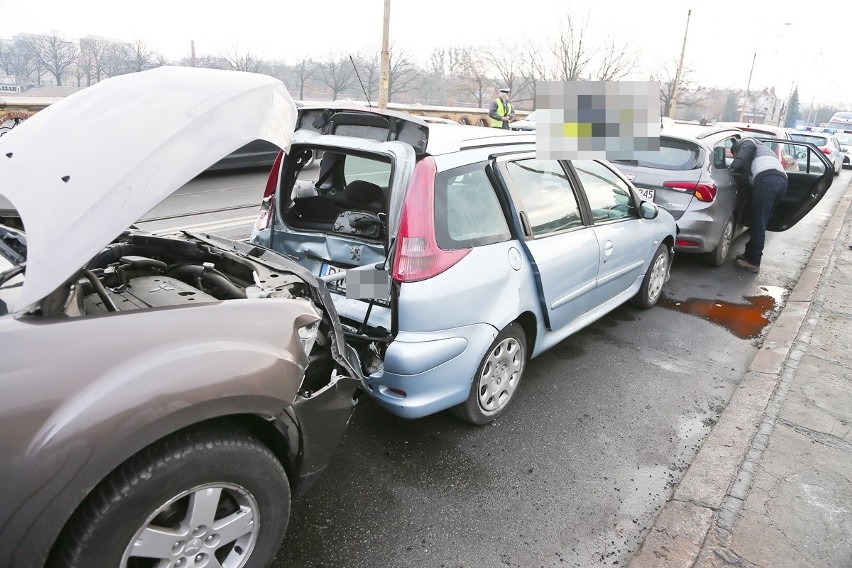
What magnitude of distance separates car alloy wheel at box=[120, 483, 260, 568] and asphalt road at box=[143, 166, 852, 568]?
41 cm

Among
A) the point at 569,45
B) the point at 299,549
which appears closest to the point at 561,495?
the point at 299,549

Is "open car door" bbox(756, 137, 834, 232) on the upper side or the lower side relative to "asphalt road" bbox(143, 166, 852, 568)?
upper

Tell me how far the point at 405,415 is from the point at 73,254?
1699 millimetres

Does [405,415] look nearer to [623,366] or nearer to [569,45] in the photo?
[623,366]

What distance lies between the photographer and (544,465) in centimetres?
305

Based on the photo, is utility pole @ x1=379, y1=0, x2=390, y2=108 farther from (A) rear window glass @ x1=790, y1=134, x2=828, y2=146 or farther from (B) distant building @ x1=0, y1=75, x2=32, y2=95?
(A) rear window glass @ x1=790, y1=134, x2=828, y2=146

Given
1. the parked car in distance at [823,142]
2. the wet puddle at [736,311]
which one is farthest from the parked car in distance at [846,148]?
the wet puddle at [736,311]

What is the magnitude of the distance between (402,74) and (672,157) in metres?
39.7

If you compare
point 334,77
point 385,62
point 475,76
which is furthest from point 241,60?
point 475,76

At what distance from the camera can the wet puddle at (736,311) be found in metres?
5.24

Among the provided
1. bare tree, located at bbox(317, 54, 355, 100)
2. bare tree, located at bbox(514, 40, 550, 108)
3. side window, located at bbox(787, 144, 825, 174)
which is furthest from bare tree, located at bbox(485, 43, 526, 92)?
side window, located at bbox(787, 144, 825, 174)

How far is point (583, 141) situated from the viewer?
414 centimetres

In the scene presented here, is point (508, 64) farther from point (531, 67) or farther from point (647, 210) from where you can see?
point (647, 210)

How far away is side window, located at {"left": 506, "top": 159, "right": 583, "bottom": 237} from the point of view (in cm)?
340
